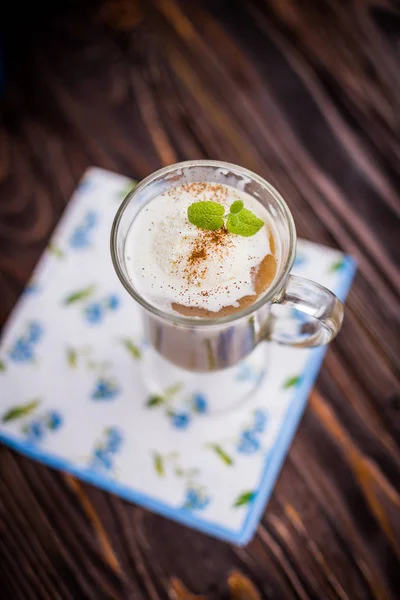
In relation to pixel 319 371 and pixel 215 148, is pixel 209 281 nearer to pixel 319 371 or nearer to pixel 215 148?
pixel 319 371

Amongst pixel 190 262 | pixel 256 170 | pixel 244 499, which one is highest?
pixel 190 262

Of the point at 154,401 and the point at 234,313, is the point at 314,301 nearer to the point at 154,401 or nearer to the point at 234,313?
the point at 234,313

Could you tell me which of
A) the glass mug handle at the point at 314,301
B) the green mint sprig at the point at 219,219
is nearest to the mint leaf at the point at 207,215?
the green mint sprig at the point at 219,219

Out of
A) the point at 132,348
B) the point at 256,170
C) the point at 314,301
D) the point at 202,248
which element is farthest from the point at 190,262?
the point at 256,170

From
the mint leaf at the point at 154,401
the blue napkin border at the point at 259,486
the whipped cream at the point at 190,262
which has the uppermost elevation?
the whipped cream at the point at 190,262

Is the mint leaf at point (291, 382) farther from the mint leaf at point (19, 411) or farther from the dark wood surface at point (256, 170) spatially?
the mint leaf at point (19, 411)

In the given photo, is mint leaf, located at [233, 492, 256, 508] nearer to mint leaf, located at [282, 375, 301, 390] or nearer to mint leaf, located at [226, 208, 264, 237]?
mint leaf, located at [282, 375, 301, 390]
